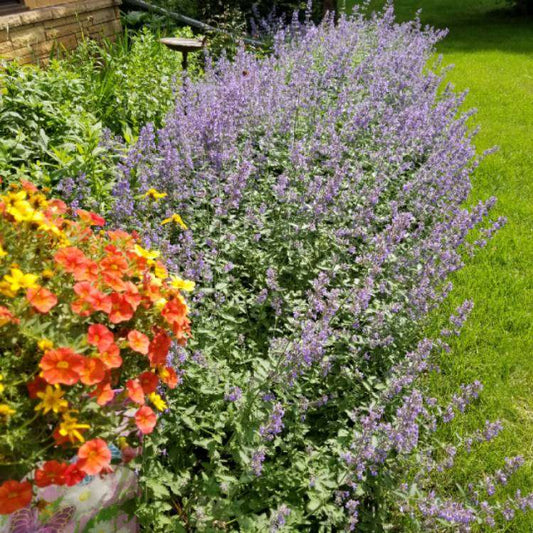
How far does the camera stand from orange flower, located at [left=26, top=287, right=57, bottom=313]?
1.53 m

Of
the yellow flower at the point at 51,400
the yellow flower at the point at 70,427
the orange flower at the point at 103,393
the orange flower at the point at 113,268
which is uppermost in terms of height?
the orange flower at the point at 113,268

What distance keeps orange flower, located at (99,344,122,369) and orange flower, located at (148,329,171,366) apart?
0.48ft

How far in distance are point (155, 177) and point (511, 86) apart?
27.2 ft

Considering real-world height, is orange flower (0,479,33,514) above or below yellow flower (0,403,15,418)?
below

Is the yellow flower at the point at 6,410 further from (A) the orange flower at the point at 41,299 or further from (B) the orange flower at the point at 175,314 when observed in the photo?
(B) the orange flower at the point at 175,314

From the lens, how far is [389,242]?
299cm

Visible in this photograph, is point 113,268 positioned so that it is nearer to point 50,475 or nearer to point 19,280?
point 19,280

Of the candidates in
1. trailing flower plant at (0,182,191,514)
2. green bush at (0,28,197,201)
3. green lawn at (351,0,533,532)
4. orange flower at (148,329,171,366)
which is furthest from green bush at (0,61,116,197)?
green lawn at (351,0,533,532)

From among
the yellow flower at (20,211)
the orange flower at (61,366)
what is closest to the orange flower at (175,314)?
the orange flower at (61,366)

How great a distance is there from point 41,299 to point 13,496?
50 centimetres

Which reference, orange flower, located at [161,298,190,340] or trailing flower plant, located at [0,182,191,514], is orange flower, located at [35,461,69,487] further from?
orange flower, located at [161,298,190,340]

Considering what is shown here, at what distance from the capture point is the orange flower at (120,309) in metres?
1.64

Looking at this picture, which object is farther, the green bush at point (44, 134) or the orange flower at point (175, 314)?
the green bush at point (44, 134)

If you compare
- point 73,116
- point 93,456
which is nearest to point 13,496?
point 93,456
